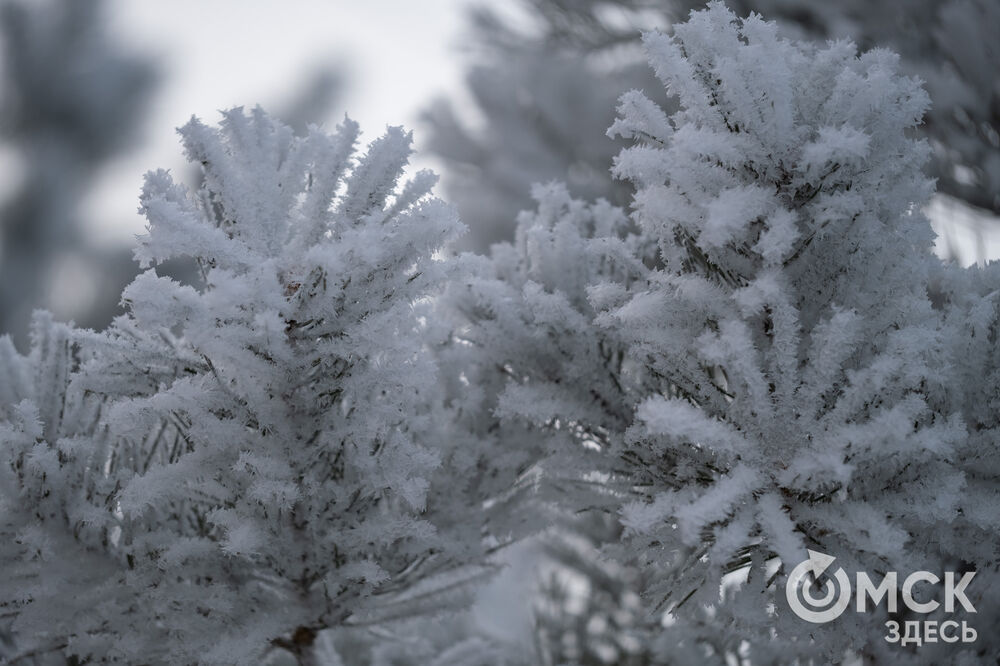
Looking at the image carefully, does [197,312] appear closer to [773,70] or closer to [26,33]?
[773,70]

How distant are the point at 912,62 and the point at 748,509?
1.38m

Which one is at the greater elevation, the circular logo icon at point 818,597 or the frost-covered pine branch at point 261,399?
the frost-covered pine branch at point 261,399

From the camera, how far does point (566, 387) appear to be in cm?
55

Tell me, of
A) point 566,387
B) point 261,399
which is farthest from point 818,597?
point 261,399

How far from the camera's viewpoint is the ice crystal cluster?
425 mm

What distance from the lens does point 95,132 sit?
2.31m

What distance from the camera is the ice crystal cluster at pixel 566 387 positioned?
0.43 meters

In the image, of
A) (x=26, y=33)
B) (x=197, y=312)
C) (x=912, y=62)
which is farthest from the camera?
(x=26, y=33)

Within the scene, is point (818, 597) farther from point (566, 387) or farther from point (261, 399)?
point (261, 399)

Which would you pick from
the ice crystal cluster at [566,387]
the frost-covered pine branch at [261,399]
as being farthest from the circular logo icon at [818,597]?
the frost-covered pine branch at [261,399]

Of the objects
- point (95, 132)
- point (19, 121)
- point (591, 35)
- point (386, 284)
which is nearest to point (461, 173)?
point (591, 35)

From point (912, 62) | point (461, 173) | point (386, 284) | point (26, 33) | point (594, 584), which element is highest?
point (26, 33)

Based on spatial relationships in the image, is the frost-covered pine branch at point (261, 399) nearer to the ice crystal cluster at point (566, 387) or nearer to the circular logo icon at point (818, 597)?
the ice crystal cluster at point (566, 387)

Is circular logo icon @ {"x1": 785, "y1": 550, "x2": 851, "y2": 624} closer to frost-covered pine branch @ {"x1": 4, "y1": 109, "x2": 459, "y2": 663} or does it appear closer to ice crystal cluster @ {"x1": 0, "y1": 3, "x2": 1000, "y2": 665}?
ice crystal cluster @ {"x1": 0, "y1": 3, "x2": 1000, "y2": 665}
